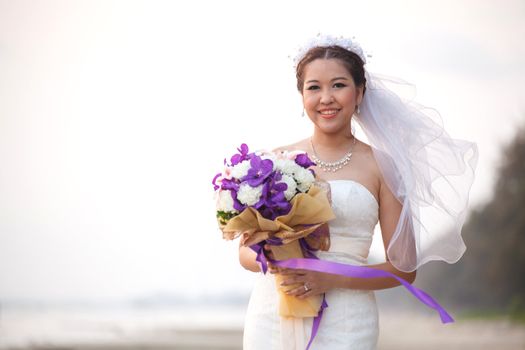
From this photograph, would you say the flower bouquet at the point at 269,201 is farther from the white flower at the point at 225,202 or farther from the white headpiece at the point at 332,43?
the white headpiece at the point at 332,43

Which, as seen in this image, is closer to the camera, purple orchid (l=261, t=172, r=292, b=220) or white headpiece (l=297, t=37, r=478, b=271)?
purple orchid (l=261, t=172, r=292, b=220)

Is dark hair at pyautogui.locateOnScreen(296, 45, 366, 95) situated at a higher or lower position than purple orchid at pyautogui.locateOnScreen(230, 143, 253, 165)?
higher

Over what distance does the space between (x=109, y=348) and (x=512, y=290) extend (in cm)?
1191

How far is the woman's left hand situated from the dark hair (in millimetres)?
933

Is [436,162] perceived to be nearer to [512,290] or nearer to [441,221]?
[441,221]

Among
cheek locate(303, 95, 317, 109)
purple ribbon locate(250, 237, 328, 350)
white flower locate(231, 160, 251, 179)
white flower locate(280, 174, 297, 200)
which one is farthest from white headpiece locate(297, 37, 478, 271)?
white flower locate(231, 160, 251, 179)

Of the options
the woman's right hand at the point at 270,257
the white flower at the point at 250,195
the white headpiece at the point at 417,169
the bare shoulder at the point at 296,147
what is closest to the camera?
the white flower at the point at 250,195

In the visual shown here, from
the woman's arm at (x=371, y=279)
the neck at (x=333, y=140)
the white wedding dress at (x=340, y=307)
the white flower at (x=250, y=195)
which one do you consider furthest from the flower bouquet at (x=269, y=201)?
the neck at (x=333, y=140)

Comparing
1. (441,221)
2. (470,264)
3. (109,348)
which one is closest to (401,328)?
(470,264)

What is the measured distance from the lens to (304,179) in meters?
3.50

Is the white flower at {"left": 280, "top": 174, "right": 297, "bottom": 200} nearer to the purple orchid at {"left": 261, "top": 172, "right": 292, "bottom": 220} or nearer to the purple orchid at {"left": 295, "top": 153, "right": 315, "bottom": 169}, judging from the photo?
the purple orchid at {"left": 261, "top": 172, "right": 292, "bottom": 220}

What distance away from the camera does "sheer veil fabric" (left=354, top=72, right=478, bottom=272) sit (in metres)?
3.83

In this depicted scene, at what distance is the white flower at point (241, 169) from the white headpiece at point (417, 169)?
28.0 inches

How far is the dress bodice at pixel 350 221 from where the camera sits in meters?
3.78
